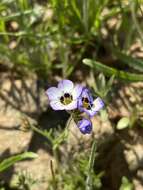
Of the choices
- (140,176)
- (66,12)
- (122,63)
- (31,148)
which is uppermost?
(66,12)

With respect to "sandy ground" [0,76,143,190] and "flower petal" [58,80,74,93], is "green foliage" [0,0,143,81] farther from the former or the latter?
"flower petal" [58,80,74,93]

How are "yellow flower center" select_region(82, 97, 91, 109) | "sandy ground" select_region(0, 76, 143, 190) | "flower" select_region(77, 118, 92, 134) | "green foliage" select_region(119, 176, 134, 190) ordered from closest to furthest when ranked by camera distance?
"flower" select_region(77, 118, 92, 134)
"yellow flower center" select_region(82, 97, 91, 109)
"green foliage" select_region(119, 176, 134, 190)
"sandy ground" select_region(0, 76, 143, 190)

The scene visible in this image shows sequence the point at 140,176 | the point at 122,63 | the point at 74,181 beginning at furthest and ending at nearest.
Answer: the point at 122,63
the point at 140,176
the point at 74,181

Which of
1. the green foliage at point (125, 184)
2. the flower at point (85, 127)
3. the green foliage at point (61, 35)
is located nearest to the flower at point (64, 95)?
the flower at point (85, 127)

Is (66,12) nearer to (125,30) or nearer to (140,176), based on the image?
(125,30)

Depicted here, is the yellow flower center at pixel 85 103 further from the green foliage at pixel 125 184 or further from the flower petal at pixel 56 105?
the green foliage at pixel 125 184

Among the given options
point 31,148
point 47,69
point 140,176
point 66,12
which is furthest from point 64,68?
point 140,176

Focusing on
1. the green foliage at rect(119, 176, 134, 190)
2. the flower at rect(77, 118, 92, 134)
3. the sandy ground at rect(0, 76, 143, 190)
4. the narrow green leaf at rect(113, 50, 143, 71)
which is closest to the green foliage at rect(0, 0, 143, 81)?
the narrow green leaf at rect(113, 50, 143, 71)
